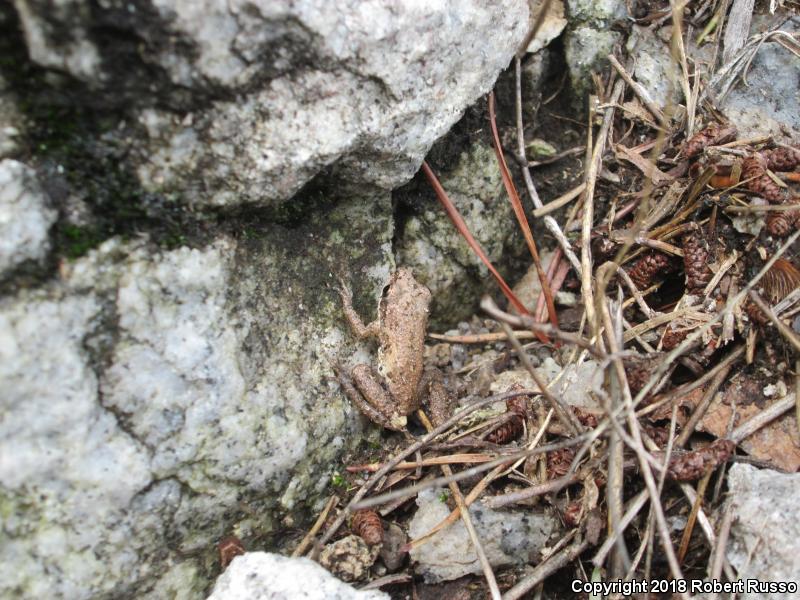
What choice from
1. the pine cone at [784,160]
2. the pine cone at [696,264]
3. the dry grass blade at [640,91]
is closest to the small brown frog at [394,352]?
the pine cone at [696,264]

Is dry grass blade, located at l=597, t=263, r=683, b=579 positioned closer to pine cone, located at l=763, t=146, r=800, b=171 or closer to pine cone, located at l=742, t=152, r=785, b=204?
pine cone, located at l=742, t=152, r=785, b=204

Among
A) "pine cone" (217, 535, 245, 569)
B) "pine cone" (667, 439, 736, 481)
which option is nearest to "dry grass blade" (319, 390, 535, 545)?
"pine cone" (217, 535, 245, 569)

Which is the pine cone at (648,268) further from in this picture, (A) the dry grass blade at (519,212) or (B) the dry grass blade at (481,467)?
(B) the dry grass blade at (481,467)

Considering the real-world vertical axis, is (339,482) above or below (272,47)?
below

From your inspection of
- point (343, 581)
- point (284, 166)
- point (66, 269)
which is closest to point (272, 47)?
point (284, 166)

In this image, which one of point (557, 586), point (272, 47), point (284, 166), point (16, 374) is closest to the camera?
point (16, 374)

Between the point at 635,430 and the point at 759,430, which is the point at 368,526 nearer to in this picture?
the point at 635,430

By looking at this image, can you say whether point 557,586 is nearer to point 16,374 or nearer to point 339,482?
point 339,482

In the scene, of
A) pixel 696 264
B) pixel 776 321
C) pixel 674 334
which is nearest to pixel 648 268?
pixel 696 264
